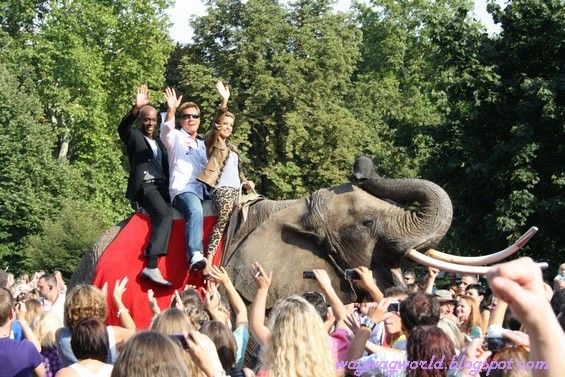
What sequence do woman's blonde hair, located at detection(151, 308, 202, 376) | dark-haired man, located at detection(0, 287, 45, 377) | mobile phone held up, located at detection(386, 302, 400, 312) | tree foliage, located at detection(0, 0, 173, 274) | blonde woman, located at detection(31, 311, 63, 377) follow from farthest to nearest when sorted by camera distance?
tree foliage, located at detection(0, 0, 173, 274) → blonde woman, located at detection(31, 311, 63, 377) → mobile phone held up, located at detection(386, 302, 400, 312) → dark-haired man, located at detection(0, 287, 45, 377) → woman's blonde hair, located at detection(151, 308, 202, 376)

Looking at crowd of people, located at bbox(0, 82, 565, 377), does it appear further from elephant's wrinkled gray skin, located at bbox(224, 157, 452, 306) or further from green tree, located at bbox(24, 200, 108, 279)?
green tree, located at bbox(24, 200, 108, 279)

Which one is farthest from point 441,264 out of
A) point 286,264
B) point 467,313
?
point 286,264

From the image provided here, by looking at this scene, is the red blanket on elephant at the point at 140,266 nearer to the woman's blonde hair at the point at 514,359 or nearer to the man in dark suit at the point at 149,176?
the man in dark suit at the point at 149,176

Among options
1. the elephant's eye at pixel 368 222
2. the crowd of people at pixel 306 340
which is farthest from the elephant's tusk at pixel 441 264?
the crowd of people at pixel 306 340

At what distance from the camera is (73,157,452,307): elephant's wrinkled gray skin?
1093 cm

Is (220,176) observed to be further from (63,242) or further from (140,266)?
(63,242)

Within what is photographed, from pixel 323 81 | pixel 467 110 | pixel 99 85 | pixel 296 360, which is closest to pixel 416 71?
pixel 323 81

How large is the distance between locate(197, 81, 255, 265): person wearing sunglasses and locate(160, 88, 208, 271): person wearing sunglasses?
137 mm

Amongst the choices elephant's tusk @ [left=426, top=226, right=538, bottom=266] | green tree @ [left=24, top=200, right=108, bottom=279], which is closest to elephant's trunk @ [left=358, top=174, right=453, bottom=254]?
elephant's tusk @ [left=426, top=226, right=538, bottom=266]

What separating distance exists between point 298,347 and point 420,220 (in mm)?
5753

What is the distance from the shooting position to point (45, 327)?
8.72 m

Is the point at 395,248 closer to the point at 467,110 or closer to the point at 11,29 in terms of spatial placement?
the point at 467,110

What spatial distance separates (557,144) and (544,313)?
20.9 meters

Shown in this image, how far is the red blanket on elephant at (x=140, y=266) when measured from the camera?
36.9 feet
